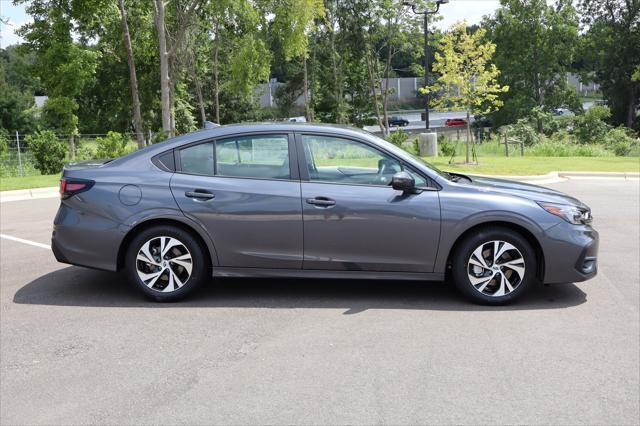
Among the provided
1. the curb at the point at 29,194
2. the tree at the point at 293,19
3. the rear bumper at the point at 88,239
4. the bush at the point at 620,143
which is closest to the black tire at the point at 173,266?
the rear bumper at the point at 88,239

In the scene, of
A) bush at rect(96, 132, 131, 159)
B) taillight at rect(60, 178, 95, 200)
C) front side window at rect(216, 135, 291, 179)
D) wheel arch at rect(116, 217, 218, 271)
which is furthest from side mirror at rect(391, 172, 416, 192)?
bush at rect(96, 132, 131, 159)

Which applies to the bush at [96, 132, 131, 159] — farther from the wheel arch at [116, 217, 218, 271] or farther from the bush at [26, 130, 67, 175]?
the wheel arch at [116, 217, 218, 271]

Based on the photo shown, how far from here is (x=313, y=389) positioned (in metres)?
3.98

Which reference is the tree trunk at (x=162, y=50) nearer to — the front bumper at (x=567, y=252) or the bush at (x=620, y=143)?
the front bumper at (x=567, y=252)

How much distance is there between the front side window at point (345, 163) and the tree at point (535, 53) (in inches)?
2131

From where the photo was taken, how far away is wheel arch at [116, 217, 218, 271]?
18.5ft

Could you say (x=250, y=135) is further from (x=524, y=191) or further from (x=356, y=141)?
(x=524, y=191)

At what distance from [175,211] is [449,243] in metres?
2.35

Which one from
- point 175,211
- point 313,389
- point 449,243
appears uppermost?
point 175,211

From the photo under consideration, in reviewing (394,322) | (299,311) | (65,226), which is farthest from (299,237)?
(65,226)

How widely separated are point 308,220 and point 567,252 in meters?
2.23

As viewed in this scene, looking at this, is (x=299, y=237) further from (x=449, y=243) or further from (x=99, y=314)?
(x=99, y=314)

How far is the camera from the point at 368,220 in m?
5.52

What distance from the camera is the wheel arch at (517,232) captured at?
5.60 meters
